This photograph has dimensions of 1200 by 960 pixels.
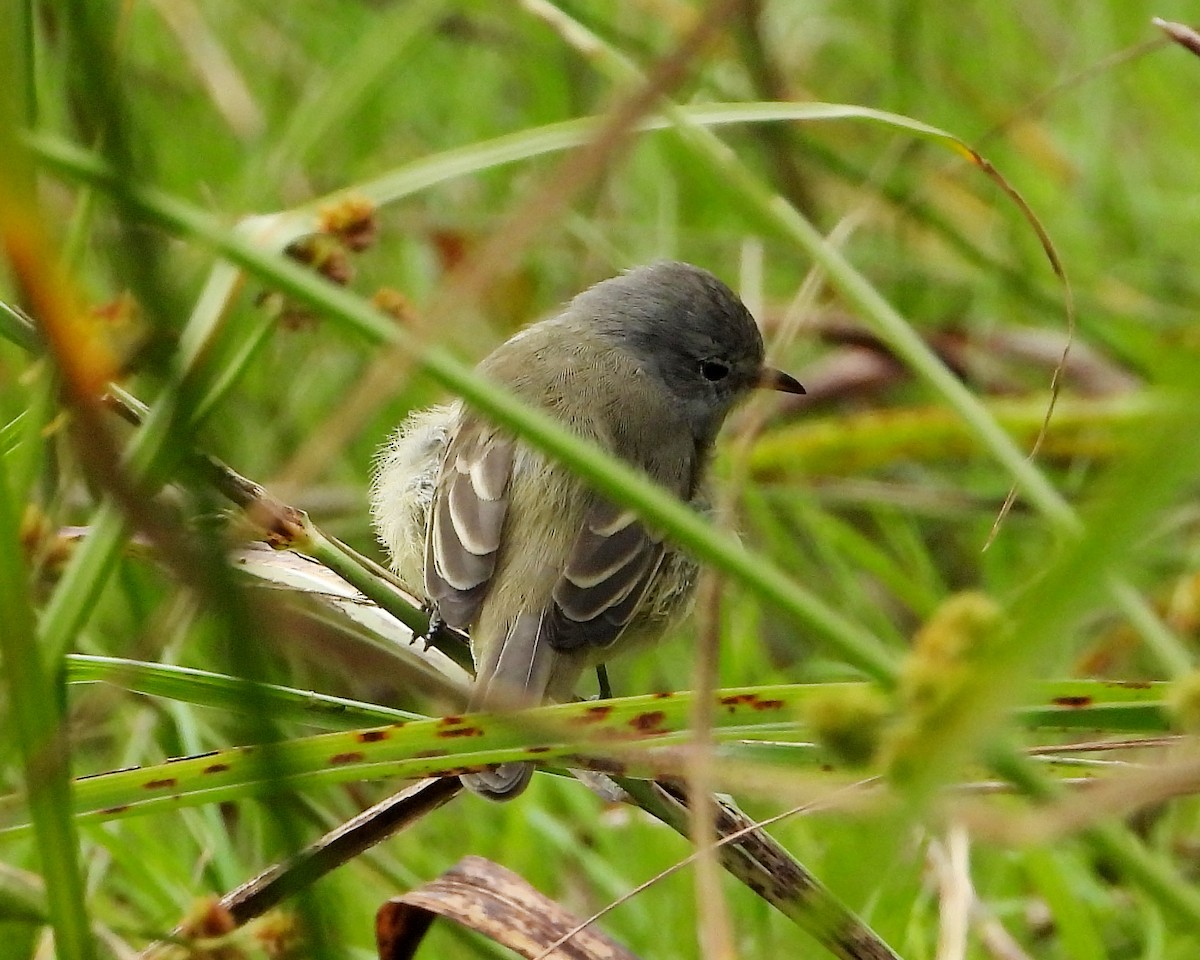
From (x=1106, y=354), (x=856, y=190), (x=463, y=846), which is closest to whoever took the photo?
(x=463, y=846)

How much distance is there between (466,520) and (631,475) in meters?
2.07

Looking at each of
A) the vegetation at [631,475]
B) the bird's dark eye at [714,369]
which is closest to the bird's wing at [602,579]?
the vegetation at [631,475]

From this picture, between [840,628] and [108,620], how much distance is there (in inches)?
129

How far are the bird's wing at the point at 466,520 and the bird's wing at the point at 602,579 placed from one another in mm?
169

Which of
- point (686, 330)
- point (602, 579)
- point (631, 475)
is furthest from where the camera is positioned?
point (686, 330)

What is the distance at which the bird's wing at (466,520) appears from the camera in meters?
3.27

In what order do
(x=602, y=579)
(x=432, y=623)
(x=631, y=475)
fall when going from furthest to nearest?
(x=602, y=579) → (x=432, y=623) → (x=631, y=475)

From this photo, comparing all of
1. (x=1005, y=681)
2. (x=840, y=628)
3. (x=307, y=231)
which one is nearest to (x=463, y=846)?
(x=307, y=231)

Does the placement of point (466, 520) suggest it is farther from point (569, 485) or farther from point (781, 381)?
point (781, 381)

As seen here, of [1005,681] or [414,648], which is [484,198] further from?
[1005,681]

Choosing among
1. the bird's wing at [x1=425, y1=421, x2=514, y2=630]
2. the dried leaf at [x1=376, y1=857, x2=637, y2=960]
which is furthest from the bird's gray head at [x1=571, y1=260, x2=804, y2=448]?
the dried leaf at [x1=376, y1=857, x2=637, y2=960]

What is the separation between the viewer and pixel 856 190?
6.39 metres

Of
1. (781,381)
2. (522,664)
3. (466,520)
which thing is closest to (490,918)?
(522,664)

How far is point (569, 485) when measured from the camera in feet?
11.6
